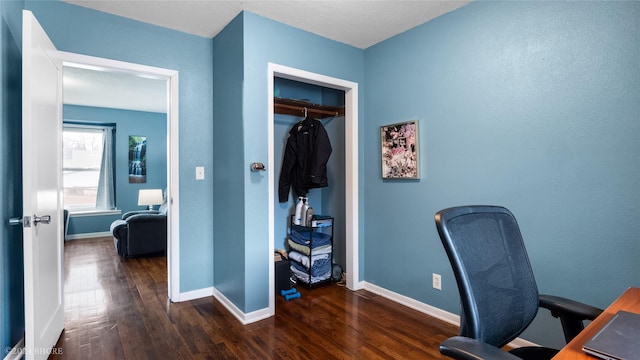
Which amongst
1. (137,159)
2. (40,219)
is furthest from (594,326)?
(137,159)

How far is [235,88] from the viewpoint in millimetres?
2666

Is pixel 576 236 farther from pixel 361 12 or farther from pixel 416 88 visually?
pixel 361 12

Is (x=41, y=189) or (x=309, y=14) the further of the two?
(x=309, y=14)

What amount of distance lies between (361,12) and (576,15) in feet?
4.48

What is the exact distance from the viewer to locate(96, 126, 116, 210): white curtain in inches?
246

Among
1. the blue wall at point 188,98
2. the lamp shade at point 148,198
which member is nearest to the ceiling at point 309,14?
the blue wall at point 188,98

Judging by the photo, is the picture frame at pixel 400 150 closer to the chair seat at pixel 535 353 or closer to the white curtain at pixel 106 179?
the chair seat at pixel 535 353

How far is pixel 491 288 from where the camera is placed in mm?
1101

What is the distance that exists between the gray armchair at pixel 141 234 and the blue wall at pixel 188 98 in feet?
6.03

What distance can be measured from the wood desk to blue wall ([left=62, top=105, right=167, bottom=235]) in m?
6.88

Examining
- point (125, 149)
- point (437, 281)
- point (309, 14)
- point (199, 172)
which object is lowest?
point (437, 281)

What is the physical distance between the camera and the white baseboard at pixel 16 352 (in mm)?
1812

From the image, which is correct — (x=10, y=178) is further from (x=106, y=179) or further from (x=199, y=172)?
(x=106, y=179)

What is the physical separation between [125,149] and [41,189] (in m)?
5.02
